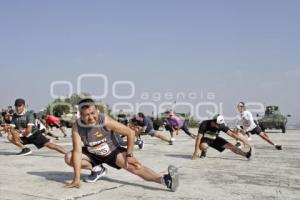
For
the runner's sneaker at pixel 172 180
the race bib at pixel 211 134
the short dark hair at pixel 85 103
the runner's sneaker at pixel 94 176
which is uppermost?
the short dark hair at pixel 85 103

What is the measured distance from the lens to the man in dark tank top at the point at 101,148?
5.56 m

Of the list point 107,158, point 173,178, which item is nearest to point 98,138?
point 107,158

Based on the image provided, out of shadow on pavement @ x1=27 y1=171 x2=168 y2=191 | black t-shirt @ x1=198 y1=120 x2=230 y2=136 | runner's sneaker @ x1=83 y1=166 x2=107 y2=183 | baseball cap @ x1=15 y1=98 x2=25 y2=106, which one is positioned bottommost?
shadow on pavement @ x1=27 y1=171 x2=168 y2=191

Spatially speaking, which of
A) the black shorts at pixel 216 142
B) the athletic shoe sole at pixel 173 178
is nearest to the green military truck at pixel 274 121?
the black shorts at pixel 216 142

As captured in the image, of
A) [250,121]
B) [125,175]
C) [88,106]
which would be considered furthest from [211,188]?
[250,121]

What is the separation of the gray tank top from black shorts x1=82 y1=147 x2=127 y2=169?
0.06m

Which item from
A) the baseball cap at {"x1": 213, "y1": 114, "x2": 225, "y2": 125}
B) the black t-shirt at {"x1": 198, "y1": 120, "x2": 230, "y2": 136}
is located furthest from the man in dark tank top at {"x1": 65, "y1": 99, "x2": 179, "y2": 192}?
the black t-shirt at {"x1": 198, "y1": 120, "x2": 230, "y2": 136}

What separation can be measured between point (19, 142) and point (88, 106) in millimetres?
5872

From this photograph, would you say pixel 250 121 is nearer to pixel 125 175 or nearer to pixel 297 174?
pixel 297 174

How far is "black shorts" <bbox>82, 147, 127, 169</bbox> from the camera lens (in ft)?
19.5

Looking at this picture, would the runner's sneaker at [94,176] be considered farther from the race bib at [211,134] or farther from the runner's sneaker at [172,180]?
the race bib at [211,134]

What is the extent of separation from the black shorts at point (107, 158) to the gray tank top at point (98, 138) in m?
0.06

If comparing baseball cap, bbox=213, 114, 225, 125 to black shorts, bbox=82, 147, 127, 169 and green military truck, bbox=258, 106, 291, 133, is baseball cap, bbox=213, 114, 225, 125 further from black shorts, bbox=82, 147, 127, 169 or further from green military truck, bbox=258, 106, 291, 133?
Answer: green military truck, bbox=258, 106, 291, 133

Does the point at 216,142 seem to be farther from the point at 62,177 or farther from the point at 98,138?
the point at 98,138
